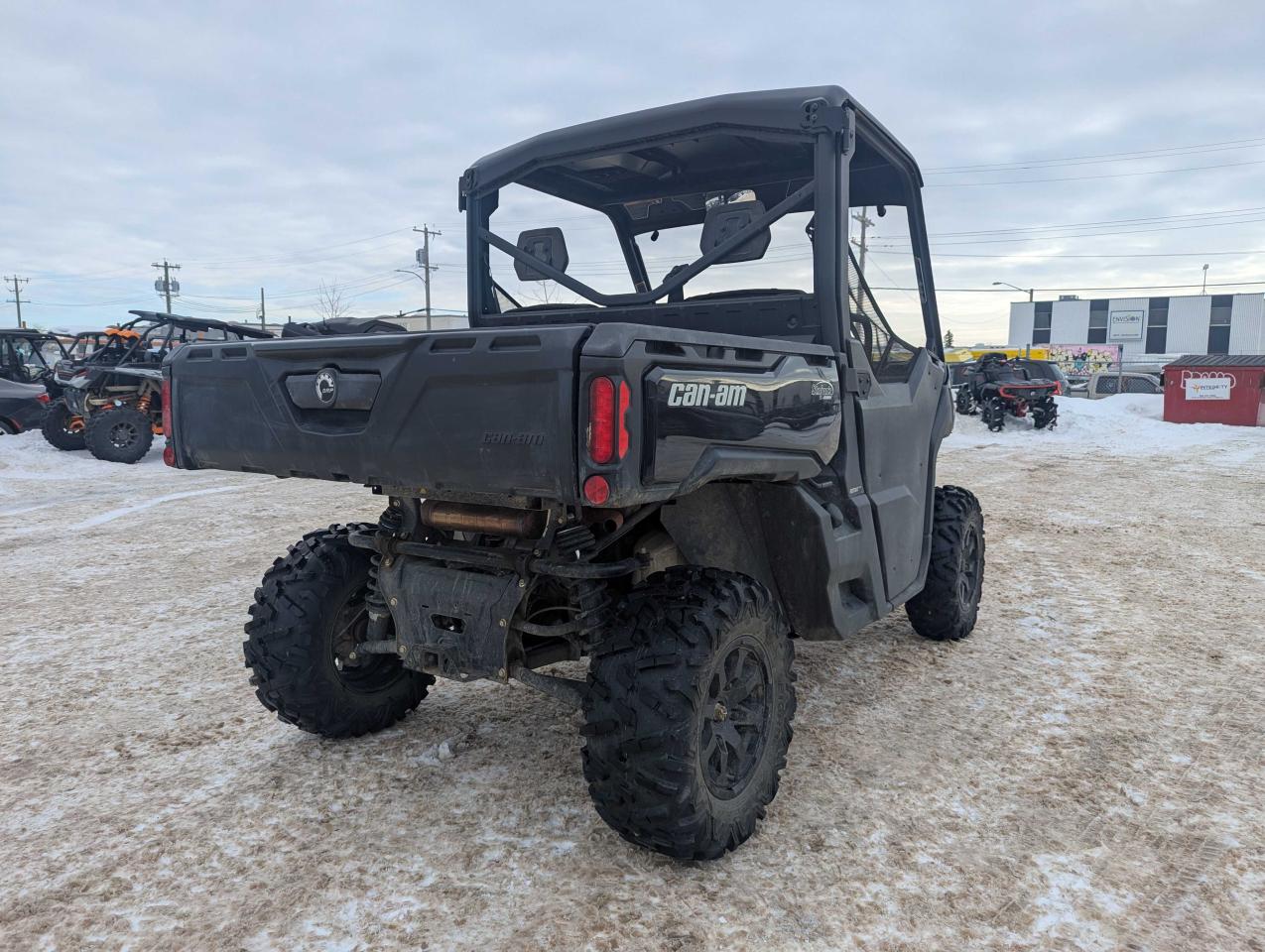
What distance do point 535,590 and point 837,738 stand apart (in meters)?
1.39

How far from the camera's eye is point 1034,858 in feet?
8.65

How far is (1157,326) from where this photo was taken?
2468 inches

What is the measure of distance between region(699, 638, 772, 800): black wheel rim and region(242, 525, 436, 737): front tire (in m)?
1.48

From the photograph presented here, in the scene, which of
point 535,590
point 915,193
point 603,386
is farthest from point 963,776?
point 915,193

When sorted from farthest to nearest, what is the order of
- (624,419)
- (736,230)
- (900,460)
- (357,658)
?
(900,460) < (357,658) < (736,230) < (624,419)

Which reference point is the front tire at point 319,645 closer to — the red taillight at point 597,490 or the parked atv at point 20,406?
the red taillight at point 597,490

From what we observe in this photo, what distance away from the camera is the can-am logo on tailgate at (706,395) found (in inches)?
87.4

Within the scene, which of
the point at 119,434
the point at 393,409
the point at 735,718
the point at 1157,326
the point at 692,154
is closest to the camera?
the point at 393,409

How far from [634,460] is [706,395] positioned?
332 mm

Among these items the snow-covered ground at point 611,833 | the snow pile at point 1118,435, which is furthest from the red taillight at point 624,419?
the snow pile at point 1118,435

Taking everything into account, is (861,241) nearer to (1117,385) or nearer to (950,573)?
(950,573)

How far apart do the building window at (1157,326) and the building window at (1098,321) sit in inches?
106

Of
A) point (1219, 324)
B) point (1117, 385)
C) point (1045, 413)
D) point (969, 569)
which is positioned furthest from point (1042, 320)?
point (969, 569)

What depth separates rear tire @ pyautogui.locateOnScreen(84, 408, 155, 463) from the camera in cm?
1268
